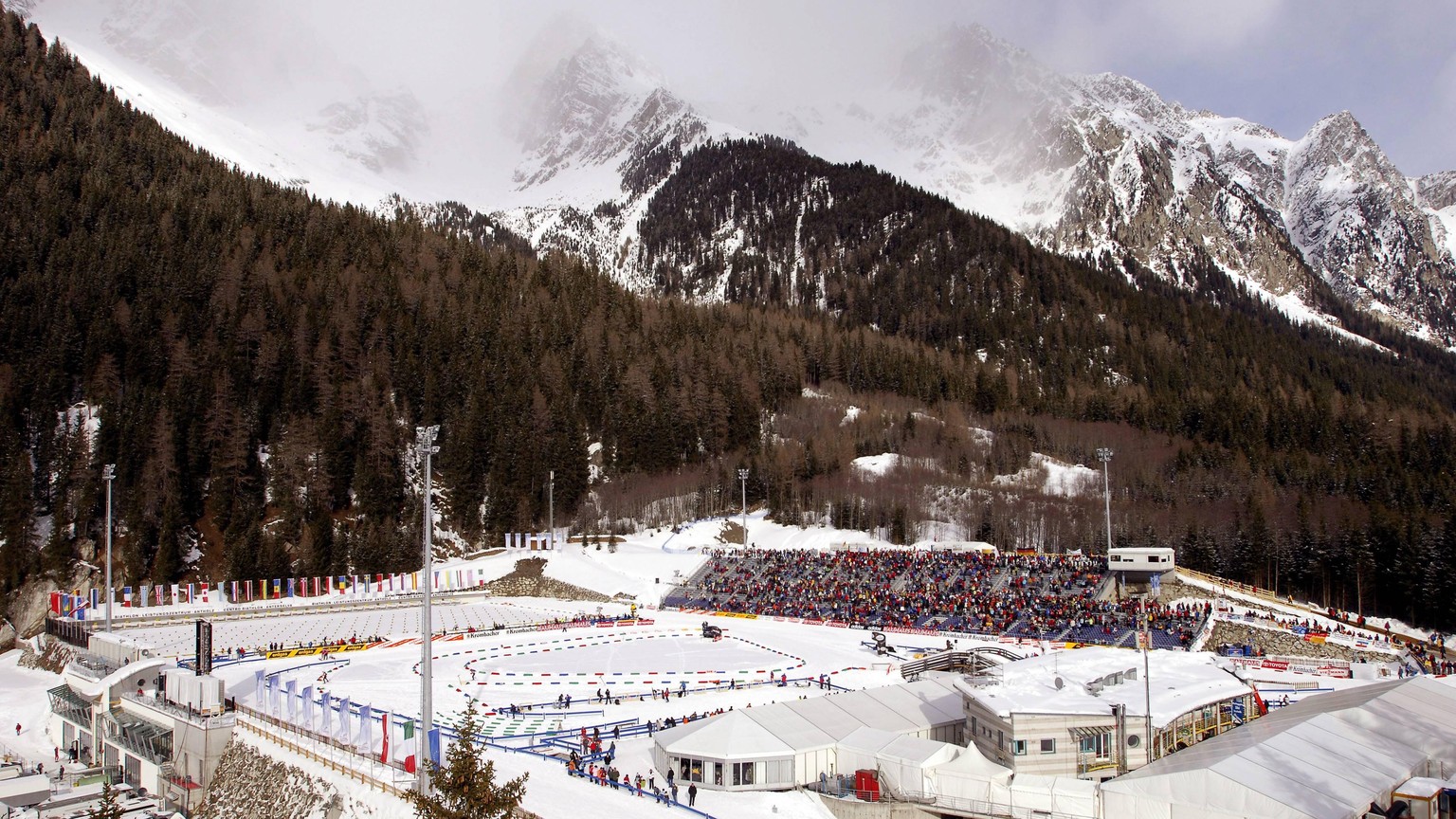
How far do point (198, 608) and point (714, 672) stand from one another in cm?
4067

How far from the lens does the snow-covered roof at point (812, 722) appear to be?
93.9ft

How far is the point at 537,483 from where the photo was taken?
94.6 metres

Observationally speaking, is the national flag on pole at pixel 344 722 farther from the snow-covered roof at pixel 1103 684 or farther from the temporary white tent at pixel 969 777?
the snow-covered roof at pixel 1103 684

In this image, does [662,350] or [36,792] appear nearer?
[36,792]

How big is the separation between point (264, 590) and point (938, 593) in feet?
151

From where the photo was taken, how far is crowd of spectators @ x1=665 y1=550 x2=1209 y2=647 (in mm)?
52219

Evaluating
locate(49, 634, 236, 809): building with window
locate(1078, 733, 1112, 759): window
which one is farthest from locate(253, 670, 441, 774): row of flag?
locate(1078, 733, 1112, 759): window

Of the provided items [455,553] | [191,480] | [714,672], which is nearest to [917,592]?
[714,672]

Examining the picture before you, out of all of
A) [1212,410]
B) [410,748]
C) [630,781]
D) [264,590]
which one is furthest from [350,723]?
[1212,410]

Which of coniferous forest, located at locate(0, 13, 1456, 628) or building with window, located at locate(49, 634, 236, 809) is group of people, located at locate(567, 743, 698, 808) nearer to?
building with window, located at locate(49, 634, 236, 809)

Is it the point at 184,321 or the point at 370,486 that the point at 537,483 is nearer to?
the point at 370,486

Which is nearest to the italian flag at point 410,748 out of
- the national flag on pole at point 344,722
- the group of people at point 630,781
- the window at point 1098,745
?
the national flag on pole at point 344,722

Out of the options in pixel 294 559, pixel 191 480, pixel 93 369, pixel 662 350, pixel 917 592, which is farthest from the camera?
pixel 662 350

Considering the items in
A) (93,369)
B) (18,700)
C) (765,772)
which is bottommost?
(18,700)
